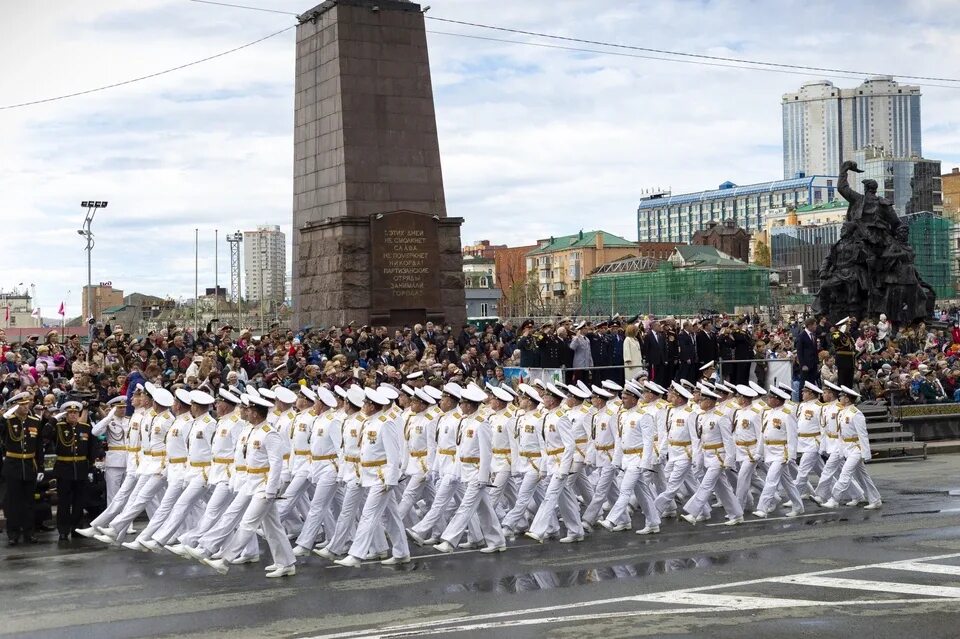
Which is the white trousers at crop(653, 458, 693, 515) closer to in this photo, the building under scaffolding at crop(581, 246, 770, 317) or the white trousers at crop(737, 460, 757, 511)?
the white trousers at crop(737, 460, 757, 511)

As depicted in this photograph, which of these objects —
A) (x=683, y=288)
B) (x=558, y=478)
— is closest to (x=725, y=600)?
(x=558, y=478)

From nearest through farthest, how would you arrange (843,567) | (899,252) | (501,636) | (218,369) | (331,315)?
1. (501,636)
2. (843,567)
3. (218,369)
4. (331,315)
5. (899,252)

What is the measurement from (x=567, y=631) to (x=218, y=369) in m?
12.0

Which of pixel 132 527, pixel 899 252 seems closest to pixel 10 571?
pixel 132 527

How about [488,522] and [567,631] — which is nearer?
[567,631]

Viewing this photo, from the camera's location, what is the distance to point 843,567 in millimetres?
12164

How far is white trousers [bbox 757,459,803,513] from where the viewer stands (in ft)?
53.8

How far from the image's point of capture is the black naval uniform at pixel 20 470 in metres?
15.4

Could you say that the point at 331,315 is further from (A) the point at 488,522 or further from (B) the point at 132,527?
(A) the point at 488,522

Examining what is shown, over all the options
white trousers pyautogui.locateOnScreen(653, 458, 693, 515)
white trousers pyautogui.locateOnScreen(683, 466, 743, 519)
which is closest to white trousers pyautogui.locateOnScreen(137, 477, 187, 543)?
white trousers pyautogui.locateOnScreen(653, 458, 693, 515)

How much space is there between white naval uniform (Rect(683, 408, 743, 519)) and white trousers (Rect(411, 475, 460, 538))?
326 cm

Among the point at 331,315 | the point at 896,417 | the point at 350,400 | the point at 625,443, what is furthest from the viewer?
the point at 331,315

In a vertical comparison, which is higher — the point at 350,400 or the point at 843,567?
the point at 350,400

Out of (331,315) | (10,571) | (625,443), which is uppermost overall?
(331,315)
